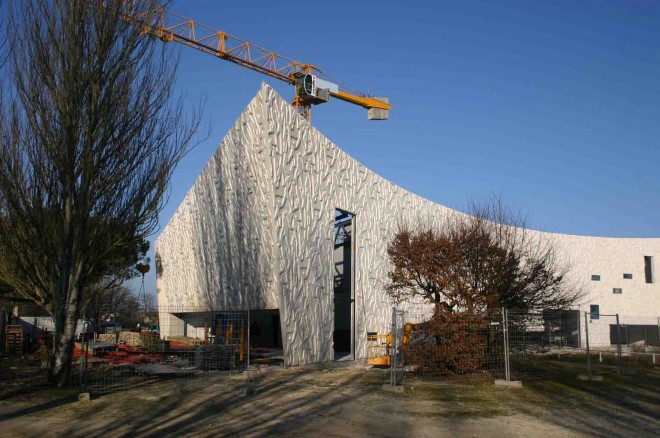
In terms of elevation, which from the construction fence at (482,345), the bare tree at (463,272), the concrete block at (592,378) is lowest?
the concrete block at (592,378)

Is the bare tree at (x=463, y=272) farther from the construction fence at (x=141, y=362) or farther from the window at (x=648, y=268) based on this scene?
the window at (x=648, y=268)

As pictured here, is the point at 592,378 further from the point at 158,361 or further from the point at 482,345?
the point at 158,361

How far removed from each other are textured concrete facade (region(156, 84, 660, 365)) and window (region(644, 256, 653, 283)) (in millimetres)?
17666

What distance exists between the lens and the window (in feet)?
126

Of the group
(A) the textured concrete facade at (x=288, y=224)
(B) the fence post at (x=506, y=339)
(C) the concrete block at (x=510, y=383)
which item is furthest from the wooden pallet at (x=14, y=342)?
(B) the fence post at (x=506, y=339)

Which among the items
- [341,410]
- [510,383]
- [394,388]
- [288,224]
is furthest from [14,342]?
[510,383]

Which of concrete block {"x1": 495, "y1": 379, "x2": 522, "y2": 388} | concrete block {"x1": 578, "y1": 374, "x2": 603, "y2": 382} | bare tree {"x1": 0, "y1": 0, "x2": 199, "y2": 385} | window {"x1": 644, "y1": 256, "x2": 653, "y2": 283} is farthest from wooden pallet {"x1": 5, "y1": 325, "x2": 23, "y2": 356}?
window {"x1": 644, "y1": 256, "x2": 653, "y2": 283}

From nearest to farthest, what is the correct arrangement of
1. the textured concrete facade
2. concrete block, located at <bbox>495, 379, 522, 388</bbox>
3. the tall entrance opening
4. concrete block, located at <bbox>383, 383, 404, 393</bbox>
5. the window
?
concrete block, located at <bbox>383, 383, 404, 393</bbox> < concrete block, located at <bbox>495, 379, 522, 388</bbox> < the textured concrete facade < the tall entrance opening < the window

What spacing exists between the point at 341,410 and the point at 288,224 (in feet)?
32.5

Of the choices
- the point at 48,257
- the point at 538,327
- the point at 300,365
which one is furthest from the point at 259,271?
the point at 538,327

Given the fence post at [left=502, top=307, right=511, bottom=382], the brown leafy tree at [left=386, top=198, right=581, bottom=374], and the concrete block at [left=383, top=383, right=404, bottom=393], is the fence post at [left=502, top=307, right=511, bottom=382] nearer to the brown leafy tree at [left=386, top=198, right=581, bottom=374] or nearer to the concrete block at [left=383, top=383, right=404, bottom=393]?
the brown leafy tree at [left=386, top=198, right=581, bottom=374]

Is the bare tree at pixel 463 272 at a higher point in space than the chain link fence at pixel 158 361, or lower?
higher

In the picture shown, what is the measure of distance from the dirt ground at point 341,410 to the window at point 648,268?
26493mm

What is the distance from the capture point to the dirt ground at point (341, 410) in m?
9.03
